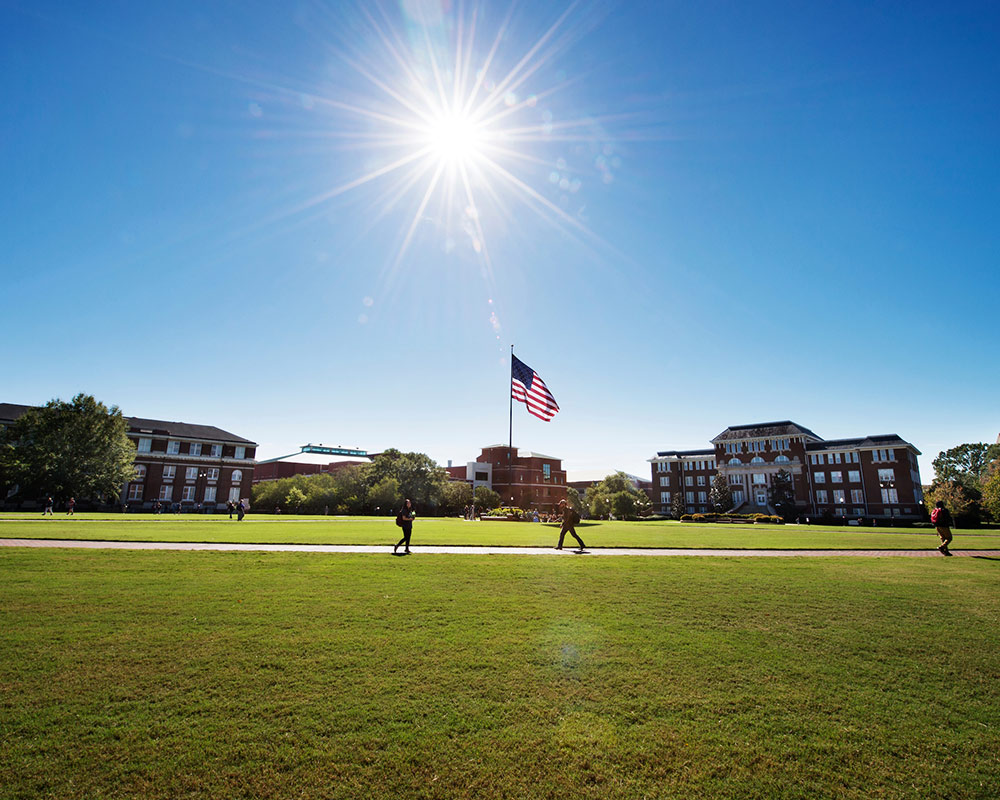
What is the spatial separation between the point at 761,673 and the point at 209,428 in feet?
Result: 307

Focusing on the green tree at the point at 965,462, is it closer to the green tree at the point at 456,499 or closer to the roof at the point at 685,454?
the roof at the point at 685,454

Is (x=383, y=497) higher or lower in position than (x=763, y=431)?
lower

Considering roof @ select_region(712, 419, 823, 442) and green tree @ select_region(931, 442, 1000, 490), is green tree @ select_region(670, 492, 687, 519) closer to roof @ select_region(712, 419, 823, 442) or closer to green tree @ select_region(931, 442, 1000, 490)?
roof @ select_region(712, 419, 823, 442)

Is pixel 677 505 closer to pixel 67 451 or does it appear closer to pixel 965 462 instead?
pixel 965 462

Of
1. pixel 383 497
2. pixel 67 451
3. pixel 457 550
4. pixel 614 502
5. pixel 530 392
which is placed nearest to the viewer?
pixel 457 550

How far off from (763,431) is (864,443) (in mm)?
15375

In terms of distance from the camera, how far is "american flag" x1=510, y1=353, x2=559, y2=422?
88.1 feet

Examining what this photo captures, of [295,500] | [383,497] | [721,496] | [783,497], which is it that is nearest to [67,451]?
[295,500]

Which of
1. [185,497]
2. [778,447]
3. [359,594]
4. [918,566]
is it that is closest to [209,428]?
[185,497]

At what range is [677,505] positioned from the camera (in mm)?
92250

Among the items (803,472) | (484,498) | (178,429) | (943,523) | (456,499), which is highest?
(178,429)

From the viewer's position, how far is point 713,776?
4.40 meters

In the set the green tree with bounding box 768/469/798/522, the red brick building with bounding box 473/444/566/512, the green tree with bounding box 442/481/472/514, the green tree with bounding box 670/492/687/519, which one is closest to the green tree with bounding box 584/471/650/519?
the green tree with bounding box 670/492/687/519

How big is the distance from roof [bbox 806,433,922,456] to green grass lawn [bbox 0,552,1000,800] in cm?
8328
